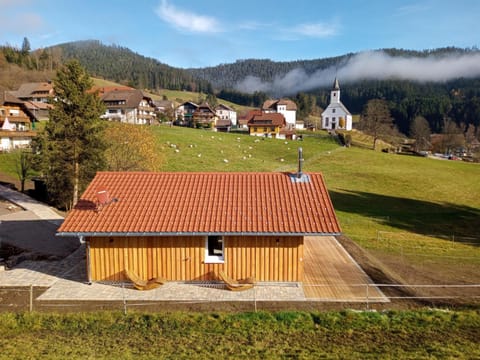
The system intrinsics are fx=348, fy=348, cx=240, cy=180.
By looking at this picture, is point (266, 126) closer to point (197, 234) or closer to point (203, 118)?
point (203, 118)

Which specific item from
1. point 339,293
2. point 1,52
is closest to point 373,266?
point 339,293

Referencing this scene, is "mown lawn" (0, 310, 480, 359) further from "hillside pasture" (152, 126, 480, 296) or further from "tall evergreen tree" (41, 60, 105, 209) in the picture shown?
"tall evergreen tree" (41, 60, 105, 209)

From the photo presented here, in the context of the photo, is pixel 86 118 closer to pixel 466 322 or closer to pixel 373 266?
pixel 373 266

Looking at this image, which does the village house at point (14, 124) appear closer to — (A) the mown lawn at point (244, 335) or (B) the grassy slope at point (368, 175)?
(B) the grassy slope at point (368, 175)

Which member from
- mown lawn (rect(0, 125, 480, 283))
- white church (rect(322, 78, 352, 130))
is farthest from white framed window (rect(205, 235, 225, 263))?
white church (rect(322, 78, 352, 130))

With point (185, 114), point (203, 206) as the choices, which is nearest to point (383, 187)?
point (203, 206)

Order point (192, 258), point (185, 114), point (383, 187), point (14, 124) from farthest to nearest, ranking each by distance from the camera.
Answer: point (185, 114) → point (14, 124) → point (383, 187) → point (192, 258)

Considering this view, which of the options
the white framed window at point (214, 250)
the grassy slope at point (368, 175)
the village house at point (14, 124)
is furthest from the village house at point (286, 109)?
the white framed window at point (214, 250)
